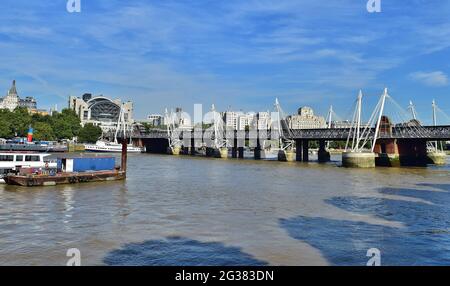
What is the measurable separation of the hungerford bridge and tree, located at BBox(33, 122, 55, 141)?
116 feet

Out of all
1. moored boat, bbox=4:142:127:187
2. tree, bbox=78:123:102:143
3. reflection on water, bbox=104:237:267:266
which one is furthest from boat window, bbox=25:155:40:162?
tree, bbox=78:123:102:143

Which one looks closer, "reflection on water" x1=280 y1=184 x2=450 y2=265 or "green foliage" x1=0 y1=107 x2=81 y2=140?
"reflection on water" x1=280 y1=184 x2=450 y2=265

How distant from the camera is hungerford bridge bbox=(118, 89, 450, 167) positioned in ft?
306

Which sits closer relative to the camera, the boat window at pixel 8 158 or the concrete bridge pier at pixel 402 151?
the boat window at pixel 8 158

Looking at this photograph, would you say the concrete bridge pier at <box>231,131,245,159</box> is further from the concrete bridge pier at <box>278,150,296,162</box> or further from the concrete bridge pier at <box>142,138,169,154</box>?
the concrete bridge pier at <box>142,138,169,154</box>

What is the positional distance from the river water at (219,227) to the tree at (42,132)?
127 metres

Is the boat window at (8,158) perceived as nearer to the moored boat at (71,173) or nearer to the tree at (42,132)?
the moored boat at (71,173)

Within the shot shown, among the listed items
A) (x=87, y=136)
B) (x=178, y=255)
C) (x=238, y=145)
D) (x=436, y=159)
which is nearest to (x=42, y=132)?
(x=87, y=136)

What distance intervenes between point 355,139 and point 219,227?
354ft

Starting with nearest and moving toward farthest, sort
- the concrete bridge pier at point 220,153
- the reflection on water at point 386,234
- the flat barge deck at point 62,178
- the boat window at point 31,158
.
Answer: the reflection on water at point 386,234 → the flat barge deck at point 62,178 → the boat window at point 31,158 → the concrete bridge pier at point 220,153

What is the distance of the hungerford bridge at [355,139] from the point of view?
93.2m

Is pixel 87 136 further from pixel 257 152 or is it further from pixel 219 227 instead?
pixel 219 227

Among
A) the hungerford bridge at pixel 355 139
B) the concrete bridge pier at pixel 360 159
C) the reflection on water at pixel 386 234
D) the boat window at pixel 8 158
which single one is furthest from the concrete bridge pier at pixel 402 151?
the boat window at pixel 8 158
